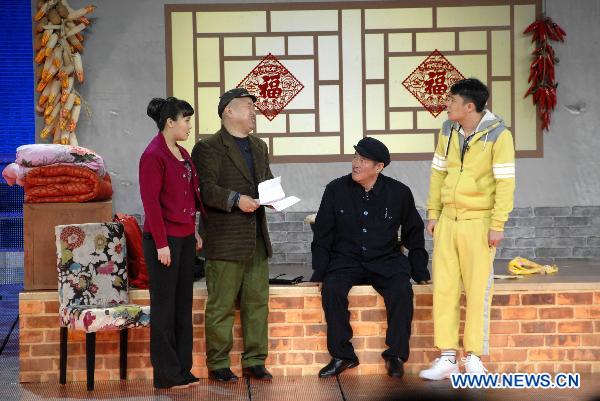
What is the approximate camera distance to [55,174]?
5668mm

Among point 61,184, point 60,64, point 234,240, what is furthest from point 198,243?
point 60,64

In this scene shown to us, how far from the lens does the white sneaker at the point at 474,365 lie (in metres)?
5.31

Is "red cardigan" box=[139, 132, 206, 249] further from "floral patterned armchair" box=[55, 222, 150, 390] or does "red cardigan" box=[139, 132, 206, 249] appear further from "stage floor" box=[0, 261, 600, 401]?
"stage floor" box=[0, 261, 600, 401]

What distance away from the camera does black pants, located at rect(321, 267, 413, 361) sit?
5.51 meters

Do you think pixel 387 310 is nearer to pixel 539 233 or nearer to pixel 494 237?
pixel 494 237

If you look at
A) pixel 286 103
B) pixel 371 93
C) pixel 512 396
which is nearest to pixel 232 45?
pixel 286 103

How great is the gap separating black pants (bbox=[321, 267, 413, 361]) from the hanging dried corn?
3232 mm

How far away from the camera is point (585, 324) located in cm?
564

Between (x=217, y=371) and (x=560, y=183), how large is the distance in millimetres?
3850

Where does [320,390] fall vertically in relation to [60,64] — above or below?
below

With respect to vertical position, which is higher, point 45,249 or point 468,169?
point 468,169

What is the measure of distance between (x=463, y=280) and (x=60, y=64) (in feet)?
13.0

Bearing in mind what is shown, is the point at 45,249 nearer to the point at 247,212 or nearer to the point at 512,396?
the point at 247,212

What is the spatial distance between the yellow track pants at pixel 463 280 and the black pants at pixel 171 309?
4.20 ft
